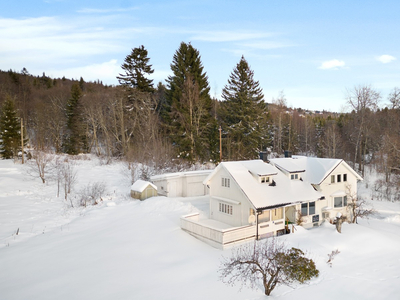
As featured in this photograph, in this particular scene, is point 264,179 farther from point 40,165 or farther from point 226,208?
point 40,165

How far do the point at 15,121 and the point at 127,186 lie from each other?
881 inches

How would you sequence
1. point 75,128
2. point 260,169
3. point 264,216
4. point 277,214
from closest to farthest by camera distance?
1. point 264,216
2. point 277,214
3. point 260,169
4. point 75,128

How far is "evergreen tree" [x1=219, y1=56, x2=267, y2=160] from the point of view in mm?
40062

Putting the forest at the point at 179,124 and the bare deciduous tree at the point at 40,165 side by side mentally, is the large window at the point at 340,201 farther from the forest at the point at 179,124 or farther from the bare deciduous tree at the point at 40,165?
the bare deciduous tree at the point at 40,165

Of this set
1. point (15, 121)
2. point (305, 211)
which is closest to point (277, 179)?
point (305, 211)

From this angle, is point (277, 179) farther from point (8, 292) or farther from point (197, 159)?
Result: point (197, 159)

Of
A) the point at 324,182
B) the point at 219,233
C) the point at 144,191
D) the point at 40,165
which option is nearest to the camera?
the point at 219,233

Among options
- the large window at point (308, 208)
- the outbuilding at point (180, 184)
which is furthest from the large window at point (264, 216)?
the outbuilding at point (180, 184)

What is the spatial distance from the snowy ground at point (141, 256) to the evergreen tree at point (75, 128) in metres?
20.6

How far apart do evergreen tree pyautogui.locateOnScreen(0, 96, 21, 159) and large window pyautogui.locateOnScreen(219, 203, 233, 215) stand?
32903mm

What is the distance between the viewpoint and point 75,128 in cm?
4569

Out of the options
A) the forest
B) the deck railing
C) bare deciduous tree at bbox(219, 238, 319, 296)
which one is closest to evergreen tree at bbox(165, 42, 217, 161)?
the forest

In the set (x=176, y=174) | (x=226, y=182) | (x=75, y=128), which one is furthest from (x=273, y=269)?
(x=75, y=128)

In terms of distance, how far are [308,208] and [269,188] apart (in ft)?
13.9
